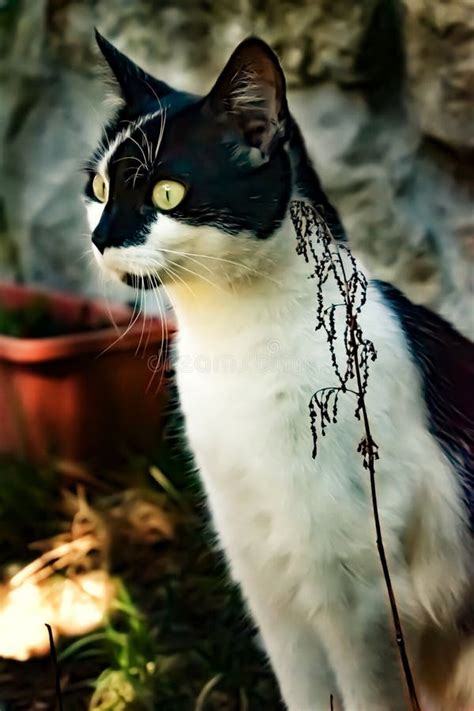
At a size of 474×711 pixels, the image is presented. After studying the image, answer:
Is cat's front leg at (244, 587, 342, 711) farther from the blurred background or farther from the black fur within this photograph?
the black fur

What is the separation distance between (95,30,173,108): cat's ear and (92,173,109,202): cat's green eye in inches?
3.5

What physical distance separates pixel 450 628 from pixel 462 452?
195mm

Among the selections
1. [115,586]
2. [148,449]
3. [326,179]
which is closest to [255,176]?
[326,179]

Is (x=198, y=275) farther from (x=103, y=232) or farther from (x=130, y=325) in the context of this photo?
(x=130, y=325)

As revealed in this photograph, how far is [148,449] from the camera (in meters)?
1.22

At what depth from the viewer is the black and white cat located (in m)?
0.91

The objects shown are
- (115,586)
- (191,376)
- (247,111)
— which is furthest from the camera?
(115,586)

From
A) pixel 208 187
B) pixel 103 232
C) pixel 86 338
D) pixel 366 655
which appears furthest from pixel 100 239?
pixel 366 655

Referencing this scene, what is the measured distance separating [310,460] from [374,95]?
1.50ft

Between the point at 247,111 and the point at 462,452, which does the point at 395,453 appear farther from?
the point at 247,111

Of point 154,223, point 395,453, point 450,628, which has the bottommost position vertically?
point 450,628

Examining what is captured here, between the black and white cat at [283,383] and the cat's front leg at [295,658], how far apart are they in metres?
0.03

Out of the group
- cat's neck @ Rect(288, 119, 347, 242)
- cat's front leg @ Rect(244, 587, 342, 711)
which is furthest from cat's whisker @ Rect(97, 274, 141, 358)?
cat's front leg @ Rect(244, 587, 342, 711)

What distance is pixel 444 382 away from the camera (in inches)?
38.6
